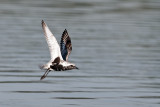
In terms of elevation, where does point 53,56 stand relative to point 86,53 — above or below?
above

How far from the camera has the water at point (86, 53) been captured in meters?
20.5

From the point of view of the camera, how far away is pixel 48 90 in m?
21.4

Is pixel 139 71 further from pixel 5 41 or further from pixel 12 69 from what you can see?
pixel 5 41

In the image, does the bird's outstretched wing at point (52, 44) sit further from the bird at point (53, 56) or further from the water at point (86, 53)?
the water at point (86, 53)

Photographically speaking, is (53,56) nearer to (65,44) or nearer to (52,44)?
(52,44)

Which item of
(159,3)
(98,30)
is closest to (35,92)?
(98,30)

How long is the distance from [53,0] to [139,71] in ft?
73.4

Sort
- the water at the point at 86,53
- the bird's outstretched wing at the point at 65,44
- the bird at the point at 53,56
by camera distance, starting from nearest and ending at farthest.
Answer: the bird at the point at 53,56 → the bird's outstretched wing at the point at 65,44 → the water at the point at 86,53

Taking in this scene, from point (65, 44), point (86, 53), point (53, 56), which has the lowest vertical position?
point (86, 53)

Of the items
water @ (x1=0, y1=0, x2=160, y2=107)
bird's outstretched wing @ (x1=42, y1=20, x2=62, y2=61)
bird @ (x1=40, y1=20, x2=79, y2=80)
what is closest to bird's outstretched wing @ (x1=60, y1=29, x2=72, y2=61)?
bird @ (x1=40, y1=20, x2=79, y2=80)

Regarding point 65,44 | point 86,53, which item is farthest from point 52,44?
point 86,53

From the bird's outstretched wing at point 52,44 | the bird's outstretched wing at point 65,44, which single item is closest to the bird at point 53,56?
the bird's outstretched wing at point 52,44

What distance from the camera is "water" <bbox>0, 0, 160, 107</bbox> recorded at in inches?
805

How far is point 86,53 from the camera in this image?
28422mm
